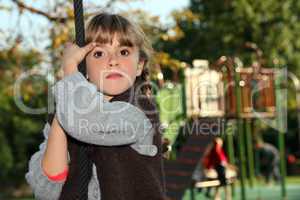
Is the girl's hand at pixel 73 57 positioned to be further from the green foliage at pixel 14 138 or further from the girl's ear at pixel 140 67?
the green foliage at pixel 14 138

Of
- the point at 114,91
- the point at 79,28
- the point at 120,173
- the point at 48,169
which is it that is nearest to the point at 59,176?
the point at 48,169

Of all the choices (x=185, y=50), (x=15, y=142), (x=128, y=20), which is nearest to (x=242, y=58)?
(x=185, y=50)

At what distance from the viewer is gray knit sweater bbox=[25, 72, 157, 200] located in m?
1.66

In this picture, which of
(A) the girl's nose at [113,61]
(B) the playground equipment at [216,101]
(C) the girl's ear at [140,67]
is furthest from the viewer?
(B) the playground equipment at [216,101]

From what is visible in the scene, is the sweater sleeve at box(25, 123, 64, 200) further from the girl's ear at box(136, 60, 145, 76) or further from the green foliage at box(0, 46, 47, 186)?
the green foliage at box(0, 46, 47, 186)

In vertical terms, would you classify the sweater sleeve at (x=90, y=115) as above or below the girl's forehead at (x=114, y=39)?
below

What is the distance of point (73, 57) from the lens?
1675 mm

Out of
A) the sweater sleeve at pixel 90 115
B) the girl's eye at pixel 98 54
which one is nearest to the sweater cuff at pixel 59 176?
the sweater sleeve at pixel 90 115

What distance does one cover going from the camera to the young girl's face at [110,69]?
73.9 inches

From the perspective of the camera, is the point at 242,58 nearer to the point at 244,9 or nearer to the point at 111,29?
the point at 244,9

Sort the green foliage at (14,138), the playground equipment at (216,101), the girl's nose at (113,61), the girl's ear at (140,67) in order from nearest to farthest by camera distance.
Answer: the girl's nose at (113,61), the girl's ear at (140,67), the playground equipment at (216,101), the green foliage at (14,138)

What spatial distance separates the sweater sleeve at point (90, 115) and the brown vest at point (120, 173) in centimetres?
5

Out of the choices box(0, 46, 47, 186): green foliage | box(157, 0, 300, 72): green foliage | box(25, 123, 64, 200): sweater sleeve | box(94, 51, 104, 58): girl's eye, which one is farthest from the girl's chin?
box(157, 0, 300, 72): green foliage

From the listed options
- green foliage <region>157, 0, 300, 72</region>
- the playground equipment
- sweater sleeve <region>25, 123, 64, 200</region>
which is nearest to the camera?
sweater sleeve <region>25, 123, 64, 200</region>
